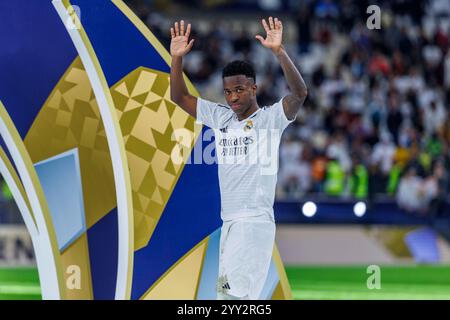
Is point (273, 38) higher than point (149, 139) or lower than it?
higher

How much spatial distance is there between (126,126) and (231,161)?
114 centimetres

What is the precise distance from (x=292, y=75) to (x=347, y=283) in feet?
28.1

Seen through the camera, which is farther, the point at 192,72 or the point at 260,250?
the point at 192,72

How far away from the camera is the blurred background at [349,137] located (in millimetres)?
16828

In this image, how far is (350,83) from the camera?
74.3ft

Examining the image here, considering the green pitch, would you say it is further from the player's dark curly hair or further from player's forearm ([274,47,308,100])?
player's forearm ([274,47,308,100])

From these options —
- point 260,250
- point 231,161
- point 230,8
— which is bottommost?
point 260,250

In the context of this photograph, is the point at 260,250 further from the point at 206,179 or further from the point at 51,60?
the point at 51,60

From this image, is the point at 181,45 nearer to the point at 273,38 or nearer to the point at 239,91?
the point at 239,91

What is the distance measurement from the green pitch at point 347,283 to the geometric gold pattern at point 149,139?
4576 mm

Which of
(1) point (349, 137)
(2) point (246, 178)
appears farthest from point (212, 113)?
(1) point (349, 137)

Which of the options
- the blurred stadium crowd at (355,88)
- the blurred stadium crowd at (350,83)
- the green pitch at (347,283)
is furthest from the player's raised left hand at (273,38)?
the blurred stadium crowd at (355,88)

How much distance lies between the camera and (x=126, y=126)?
8211 millimetres
